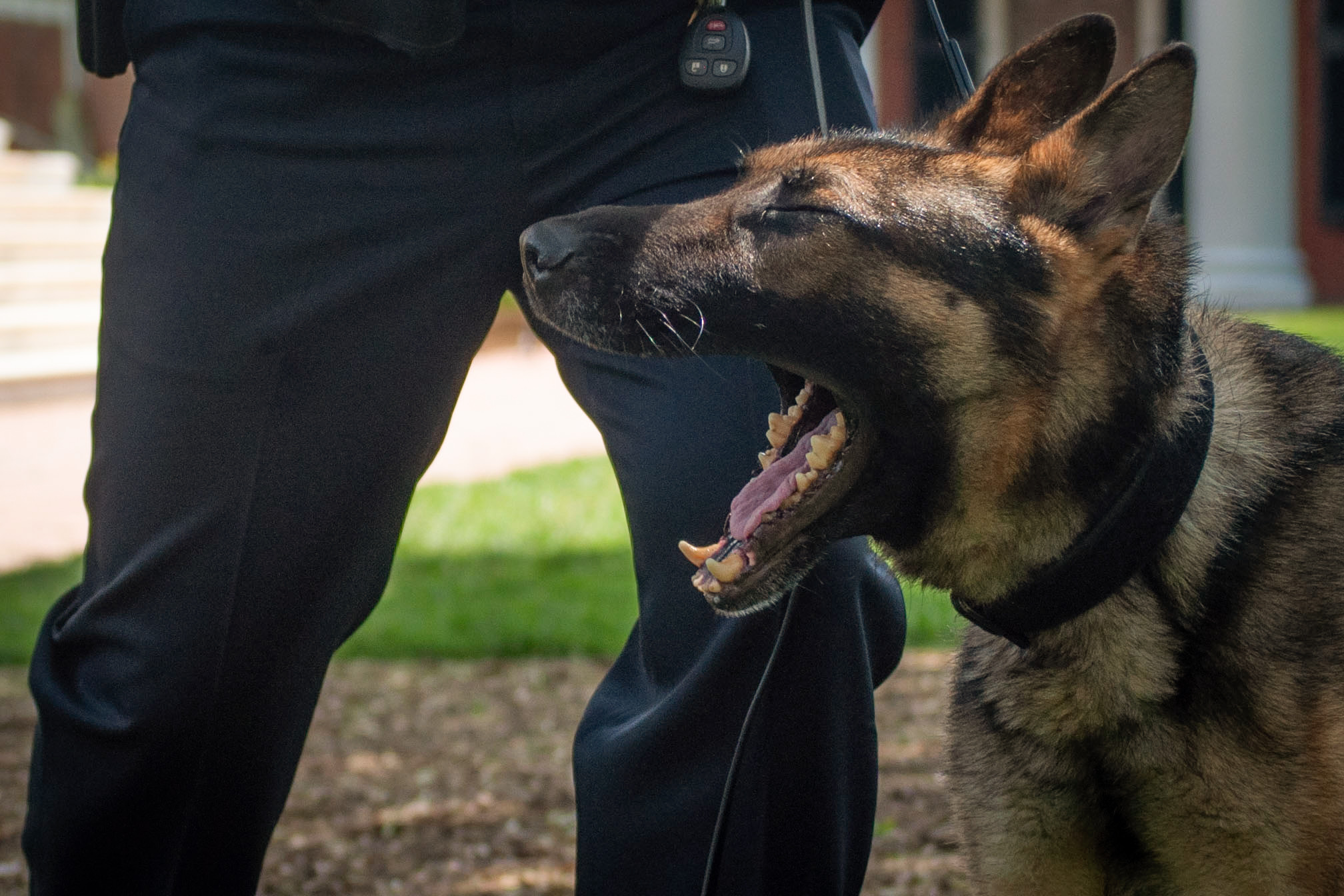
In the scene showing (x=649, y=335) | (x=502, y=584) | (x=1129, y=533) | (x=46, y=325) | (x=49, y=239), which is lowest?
(x=46, y=325)

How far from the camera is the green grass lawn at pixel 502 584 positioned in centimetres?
619

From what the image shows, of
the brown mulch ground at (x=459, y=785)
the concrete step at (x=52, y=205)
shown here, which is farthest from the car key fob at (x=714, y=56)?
the concrete step at (x=52, y=205)

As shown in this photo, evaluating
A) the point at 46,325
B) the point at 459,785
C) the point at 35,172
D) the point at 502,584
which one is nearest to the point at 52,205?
the point at 35,172

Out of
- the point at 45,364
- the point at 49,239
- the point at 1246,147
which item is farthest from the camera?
the point at 1246,147

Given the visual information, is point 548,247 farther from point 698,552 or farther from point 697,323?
point 698,552

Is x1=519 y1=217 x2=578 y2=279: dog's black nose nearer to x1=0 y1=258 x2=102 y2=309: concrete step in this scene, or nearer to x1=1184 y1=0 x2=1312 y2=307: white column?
x1=0 y1=258 x2=102 y2=309: concrete step

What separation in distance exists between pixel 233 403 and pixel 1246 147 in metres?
15.1

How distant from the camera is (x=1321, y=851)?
2.16 meters

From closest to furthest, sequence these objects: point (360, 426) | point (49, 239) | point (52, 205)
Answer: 1. point (360, 426)
2. point (49, 239)
3. point (52, 205)

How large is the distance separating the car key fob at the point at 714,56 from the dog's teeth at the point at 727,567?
0.71m

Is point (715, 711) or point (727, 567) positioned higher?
point (727, 567)

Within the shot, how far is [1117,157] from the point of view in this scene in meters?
2.19

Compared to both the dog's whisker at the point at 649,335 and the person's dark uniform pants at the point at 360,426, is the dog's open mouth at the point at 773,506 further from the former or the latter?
the dog's whisker at the point at 649,335

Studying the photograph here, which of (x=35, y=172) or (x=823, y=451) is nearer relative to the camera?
(x=823, y=451)
